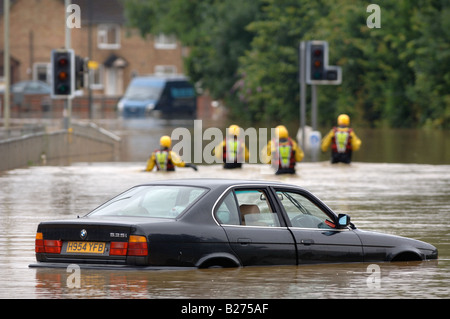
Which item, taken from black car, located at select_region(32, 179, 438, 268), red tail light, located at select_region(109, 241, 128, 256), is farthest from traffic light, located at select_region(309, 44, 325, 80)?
red tail light, located at select_region(109, 241, 128, 256)

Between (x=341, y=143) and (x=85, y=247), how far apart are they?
20381 mm

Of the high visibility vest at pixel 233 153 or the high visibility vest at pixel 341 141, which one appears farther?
the high visibility vest at pixel 341 141

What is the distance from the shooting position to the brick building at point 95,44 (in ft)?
318

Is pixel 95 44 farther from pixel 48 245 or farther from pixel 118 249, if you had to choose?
pixel 118 249

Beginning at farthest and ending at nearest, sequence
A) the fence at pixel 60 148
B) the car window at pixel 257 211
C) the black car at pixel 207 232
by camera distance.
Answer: the fence at pixel 60 148
the car window at pixel 257 211
the black car at pixel 207 232

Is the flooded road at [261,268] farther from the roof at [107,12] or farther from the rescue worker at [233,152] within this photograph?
the roof at [107,12]

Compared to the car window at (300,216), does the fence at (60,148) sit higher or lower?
lower

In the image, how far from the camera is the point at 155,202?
38.5 feet

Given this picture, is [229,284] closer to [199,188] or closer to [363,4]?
[199,188]

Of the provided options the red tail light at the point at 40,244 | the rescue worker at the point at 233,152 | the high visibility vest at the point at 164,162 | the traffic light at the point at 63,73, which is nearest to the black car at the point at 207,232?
the red tail light at the point at 40,244

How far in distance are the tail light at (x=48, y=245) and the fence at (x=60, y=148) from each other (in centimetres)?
1753

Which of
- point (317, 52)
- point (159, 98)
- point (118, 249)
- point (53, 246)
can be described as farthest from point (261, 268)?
point (159, 98)

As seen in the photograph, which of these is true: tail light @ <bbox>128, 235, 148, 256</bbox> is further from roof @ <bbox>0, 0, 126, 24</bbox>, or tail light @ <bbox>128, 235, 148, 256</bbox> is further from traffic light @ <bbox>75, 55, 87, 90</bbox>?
roof @ <bbox>0, 0, 126, 24</bbox>

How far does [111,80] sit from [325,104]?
4264cm
